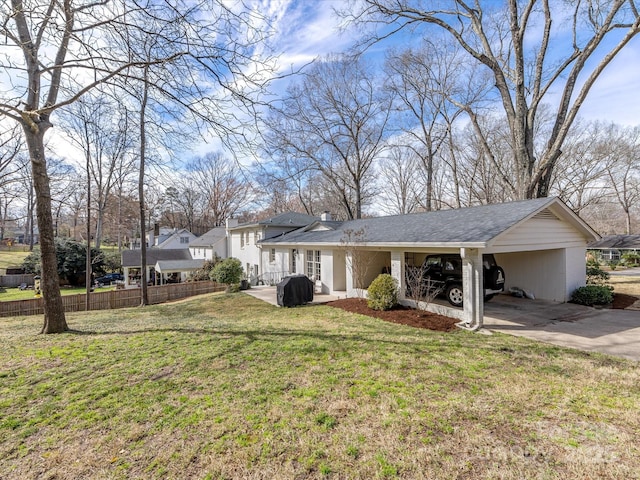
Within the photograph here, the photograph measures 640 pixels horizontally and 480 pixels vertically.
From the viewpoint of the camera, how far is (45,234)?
7.55m

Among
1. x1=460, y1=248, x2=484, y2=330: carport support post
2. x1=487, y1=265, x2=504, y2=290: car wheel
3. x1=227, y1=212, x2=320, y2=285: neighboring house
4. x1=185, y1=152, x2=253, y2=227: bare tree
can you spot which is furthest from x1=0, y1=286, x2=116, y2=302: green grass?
x1=487, y1=265, x2=504, y2=290: car wheel

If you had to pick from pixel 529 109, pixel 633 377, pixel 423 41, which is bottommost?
pixel 633 377

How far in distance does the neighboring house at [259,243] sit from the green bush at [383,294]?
808 cm

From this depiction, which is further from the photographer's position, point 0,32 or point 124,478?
point 0,32

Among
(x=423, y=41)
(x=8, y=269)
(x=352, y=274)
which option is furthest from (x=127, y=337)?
(x=8, y=269)

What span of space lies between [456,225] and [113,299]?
1819 cm

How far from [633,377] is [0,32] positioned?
10.3m

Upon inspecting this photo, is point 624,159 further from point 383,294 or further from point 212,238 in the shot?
point 212,238

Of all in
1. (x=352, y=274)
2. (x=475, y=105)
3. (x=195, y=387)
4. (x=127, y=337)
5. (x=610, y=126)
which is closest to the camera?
(x=195, y=387)

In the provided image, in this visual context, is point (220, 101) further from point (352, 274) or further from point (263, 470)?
point (352, 274)

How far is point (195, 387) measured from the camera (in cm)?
446

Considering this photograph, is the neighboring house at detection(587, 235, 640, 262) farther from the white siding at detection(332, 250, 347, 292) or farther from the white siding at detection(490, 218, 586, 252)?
the white siding at detection(332, 250, 347, 292)

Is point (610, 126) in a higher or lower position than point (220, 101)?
higher

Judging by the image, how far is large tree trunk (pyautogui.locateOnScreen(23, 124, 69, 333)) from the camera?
7234 millimetres
